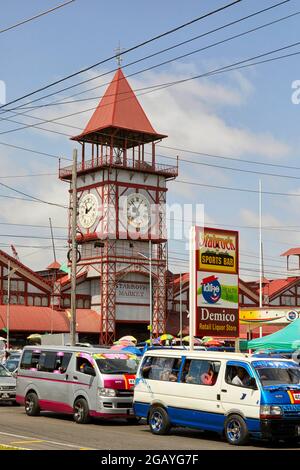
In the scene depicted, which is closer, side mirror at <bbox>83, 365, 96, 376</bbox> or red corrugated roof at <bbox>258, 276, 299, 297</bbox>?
side mirror at <bbox>83, 365, 96, 376</bbox>

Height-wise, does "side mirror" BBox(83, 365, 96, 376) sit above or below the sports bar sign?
below

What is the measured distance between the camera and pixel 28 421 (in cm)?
A: 2166

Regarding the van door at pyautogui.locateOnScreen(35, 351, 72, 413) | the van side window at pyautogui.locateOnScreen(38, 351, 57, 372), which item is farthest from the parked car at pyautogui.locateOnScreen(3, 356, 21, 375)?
the van door at pyautogui.locateOnScreen(35, 351, 72, 413)

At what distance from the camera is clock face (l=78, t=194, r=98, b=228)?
7034 centimetres

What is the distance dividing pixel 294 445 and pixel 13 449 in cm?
631

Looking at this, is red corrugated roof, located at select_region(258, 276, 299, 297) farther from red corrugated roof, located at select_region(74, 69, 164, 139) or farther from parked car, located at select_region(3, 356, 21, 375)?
parked car, located at select_region(3, 356, 21, 375)

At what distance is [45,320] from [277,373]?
166ft

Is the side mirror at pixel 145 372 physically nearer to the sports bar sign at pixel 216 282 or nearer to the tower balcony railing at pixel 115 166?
the sports bar sign at pixel 216 282

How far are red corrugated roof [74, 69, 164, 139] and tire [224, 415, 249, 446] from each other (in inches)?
2119

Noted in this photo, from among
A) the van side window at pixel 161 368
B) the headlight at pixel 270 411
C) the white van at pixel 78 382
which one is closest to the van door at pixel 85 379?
the white van at pixel 78 382

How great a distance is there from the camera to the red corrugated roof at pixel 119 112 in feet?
231

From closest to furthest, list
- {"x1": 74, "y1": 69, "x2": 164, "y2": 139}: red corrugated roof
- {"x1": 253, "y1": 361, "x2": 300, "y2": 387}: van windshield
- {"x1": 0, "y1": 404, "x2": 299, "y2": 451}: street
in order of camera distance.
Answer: {"x1": 0, "y1": 404, "x2": 299, "y2": 451}: street, {"x1": 253, "y1": 361, "x2": 300, "y2": 387}: van windshield, {"x1": 74, "y1": 69, "x2": 164, "y2": 139}: red corrugated roof

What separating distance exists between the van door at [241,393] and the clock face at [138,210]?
52.8 meters
